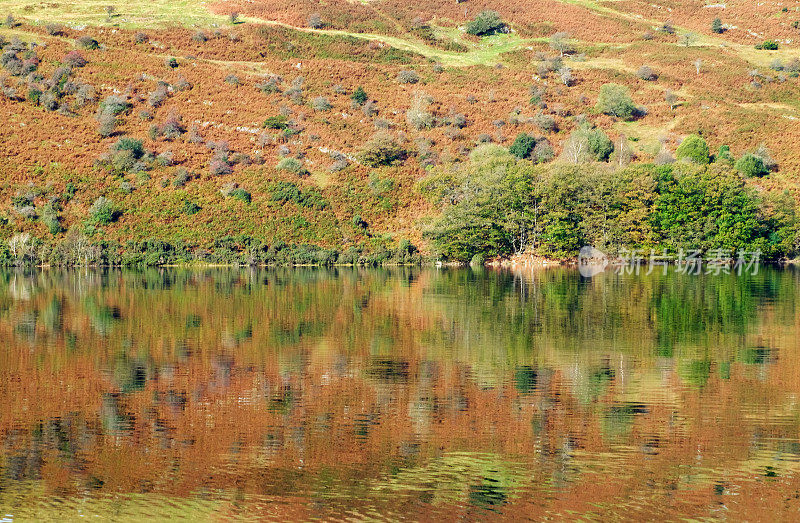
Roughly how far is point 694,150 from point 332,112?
31881 millimetres

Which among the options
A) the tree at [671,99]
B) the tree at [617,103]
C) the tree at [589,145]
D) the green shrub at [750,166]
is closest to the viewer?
the green shrub at [750,166]

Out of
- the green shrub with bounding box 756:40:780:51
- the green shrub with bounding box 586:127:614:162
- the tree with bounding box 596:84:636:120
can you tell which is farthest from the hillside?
the green shrub with bounding box 756:40:780:51

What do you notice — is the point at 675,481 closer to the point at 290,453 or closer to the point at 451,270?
the point at 290,453

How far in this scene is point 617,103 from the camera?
8388 centimetres

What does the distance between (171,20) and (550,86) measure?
4239cm

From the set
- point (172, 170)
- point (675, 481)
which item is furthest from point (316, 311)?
point (172, 170)

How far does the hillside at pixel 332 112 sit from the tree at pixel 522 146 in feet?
2.46

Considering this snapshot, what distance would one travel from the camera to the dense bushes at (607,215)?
58688 millimetres

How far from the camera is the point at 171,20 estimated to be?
101m

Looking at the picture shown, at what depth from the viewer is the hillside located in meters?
61.6

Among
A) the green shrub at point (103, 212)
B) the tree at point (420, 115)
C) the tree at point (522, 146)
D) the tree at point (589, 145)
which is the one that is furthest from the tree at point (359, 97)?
the green shrub at point (103, 212)

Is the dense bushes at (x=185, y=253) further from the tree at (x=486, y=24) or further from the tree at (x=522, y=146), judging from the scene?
the tree at (x=486, y=24)

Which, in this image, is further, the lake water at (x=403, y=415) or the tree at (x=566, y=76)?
the tree at (x=566, y=76)

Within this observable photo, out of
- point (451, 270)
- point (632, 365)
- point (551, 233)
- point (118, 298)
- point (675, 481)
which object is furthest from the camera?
point (551, 233)
